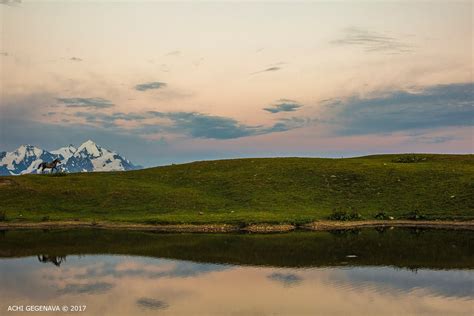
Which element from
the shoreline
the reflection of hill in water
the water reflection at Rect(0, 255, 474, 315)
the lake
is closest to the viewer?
the water reflection at Rect(0, 255, 474, 315)


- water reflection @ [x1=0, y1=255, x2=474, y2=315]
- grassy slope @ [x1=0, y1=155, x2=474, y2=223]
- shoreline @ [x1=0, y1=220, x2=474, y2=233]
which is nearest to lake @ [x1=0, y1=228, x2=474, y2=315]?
water reflection @ [x1=0, y1=255, x2=474, y2=315]

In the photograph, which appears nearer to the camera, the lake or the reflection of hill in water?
the lake

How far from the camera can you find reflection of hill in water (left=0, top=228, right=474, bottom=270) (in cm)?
3803

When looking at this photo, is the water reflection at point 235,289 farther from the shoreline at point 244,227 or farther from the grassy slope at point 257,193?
the grassy slope at point 257,193

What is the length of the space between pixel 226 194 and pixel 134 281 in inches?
1496

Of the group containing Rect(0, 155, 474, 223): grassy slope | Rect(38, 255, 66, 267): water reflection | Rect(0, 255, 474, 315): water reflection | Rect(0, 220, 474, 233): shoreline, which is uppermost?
Rect(0, 155, 474, 223): grassy slope

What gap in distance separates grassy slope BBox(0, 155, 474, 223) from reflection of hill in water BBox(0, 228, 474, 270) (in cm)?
676

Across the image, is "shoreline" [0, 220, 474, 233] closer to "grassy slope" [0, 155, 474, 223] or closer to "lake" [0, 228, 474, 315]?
"grassy slope" [0, 155, 474, 223]

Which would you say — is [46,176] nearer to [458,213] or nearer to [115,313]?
[115,313]

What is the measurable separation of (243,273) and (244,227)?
1920 cm

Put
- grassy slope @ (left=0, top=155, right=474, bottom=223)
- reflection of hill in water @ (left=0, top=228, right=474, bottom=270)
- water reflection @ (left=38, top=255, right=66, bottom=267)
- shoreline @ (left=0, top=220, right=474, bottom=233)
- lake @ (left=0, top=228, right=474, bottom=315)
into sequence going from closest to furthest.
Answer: lake @ (left=0, top=228, right=474, bottom=315), reflection of hill in water @ (left=0, top=228, right=474, bottom=270), water reflection @ (left=38, top=255, right=66, bottom=267), shoreline @ (left=0, top=220, right=474, bottom=233), grassy slope @ (left=0, top=155, right=474, bottom=223)

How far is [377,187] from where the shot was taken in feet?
228

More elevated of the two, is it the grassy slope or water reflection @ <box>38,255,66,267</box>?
the grassy slope

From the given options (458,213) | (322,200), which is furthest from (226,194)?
(458,213)
